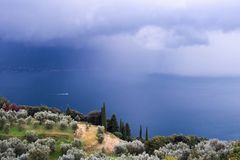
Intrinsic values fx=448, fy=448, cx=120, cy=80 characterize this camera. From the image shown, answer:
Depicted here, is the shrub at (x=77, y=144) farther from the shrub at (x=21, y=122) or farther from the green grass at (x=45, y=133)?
the shrub at (x=21, y=122)

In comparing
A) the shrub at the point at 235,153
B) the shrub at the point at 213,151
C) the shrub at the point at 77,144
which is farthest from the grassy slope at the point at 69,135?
the shrub at the point at 235,153

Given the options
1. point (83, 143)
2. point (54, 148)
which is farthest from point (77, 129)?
point (54, 148)

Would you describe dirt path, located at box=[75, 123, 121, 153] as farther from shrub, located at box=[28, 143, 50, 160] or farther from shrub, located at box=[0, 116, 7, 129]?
shrub, located at box=[28, 143, 50, 160]

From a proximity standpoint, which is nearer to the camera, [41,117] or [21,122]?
[21,122]

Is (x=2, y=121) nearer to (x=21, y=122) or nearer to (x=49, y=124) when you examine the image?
(x=21, y=122)

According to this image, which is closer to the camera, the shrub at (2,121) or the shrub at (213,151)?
the shrub at (213,151)

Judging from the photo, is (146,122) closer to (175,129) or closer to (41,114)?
(175,129)

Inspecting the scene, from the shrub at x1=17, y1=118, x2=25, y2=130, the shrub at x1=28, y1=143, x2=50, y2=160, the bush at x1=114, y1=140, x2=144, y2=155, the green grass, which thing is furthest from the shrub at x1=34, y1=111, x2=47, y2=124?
the shrub at x1=28, y1=143, x2=50, y2=160

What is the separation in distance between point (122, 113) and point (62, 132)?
17061 cm

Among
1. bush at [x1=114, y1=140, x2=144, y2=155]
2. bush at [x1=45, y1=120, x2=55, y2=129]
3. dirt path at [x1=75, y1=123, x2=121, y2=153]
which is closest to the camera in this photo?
bush at [x1=114, y1=140, x2=144, y2=155]

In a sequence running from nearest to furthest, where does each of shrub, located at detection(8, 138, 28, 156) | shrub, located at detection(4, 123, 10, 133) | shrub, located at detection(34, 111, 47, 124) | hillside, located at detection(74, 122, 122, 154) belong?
1. shrub, located at detection(8, 138, 28, 156)
2. hillside, located at detection(74, 122, 122, 154)
3. shrub, located at detection(4, 123, 10, 133)
4. shrub, located at detection(34, 111, 47, 124)

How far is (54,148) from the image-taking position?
22906 mm

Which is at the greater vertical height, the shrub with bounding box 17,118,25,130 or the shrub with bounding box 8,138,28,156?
the shrub with bounding box 17,118,25,130

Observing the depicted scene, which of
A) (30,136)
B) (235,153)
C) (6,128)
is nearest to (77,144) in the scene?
(30,136)
